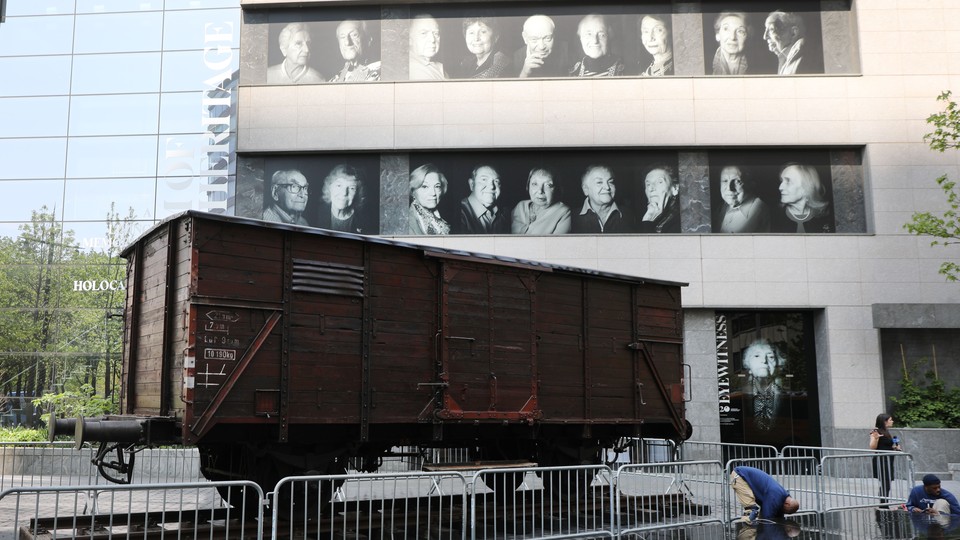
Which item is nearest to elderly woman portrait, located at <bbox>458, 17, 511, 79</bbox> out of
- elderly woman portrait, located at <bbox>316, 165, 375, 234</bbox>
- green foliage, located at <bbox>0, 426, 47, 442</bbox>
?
elderly woman portrait, located at <bbox>316, 165, 375, 234</bbox>

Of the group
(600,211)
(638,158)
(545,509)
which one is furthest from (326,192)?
(545,509)

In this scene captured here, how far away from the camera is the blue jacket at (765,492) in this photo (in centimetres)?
969

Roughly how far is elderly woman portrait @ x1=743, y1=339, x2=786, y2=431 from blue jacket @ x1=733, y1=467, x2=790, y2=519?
12.5 m

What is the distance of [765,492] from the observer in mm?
9812

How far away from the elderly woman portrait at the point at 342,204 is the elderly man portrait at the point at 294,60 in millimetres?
2991

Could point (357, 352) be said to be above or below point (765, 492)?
above

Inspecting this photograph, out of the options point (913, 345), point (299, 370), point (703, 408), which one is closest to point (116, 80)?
point (299, 370)

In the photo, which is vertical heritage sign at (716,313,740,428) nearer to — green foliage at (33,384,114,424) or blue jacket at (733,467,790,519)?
blue jacket at (733,467,790,519)

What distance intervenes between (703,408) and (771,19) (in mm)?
11238

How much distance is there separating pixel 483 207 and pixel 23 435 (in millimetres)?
13206

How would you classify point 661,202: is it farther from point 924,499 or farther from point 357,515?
point 357,515

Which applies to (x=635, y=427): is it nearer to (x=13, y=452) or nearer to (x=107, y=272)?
(x=13, y=452)

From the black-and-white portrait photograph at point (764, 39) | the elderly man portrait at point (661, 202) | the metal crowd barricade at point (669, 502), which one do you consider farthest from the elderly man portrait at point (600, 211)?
the metal crowd barricade at point (669, 502)

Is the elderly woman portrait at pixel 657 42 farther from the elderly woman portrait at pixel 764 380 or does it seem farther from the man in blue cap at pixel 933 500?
the man in blue cap at pixel 933 500
